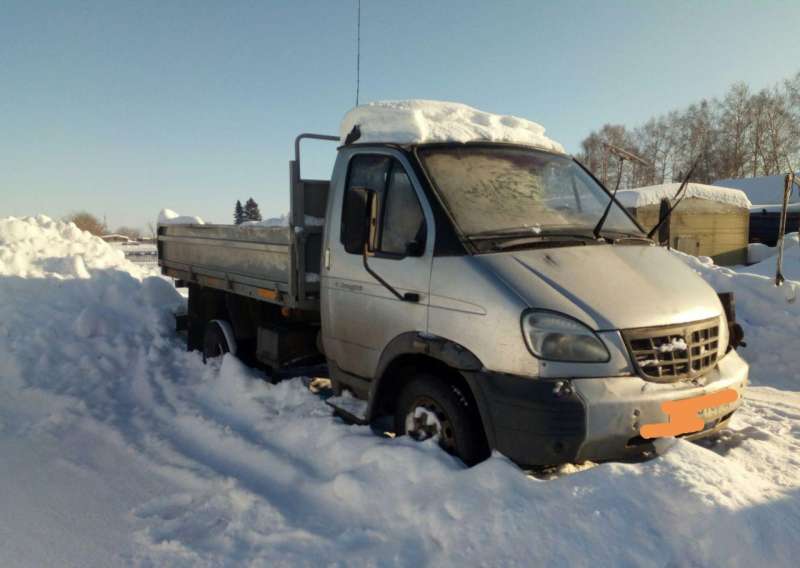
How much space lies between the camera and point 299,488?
3.75m

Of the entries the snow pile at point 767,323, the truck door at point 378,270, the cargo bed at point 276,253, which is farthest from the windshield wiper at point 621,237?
the snow pile at point 767,323

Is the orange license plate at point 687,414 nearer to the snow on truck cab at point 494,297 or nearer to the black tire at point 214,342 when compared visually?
the snow on truck cab at point 494,297

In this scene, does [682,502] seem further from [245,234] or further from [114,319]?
[114,319]

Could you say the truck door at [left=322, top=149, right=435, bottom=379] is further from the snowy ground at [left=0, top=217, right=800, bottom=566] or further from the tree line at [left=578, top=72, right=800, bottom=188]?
the tree line at [left=578, top=72, right=800, bottom=188]

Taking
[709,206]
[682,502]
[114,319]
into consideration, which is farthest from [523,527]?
[709,206]

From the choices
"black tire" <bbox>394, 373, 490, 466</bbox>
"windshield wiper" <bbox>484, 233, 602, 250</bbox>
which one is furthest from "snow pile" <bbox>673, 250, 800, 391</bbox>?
"black tire" <bbox>394, 373, 490, 466</bbox>

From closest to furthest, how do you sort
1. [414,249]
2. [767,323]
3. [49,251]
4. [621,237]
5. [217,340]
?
1. [414,249]
2. [621,237]
3. [217,340]
4. [767,323]
5. [49,251]

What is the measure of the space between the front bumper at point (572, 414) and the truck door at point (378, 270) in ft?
2.53

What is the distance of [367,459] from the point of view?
11.8ft

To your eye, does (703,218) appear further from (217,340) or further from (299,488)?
(299,488)

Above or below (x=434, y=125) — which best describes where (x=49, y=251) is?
below

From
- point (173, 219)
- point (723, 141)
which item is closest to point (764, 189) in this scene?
point (723, 141)

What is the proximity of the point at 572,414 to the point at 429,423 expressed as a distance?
38.7 inches

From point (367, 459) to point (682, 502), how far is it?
6.03ft
